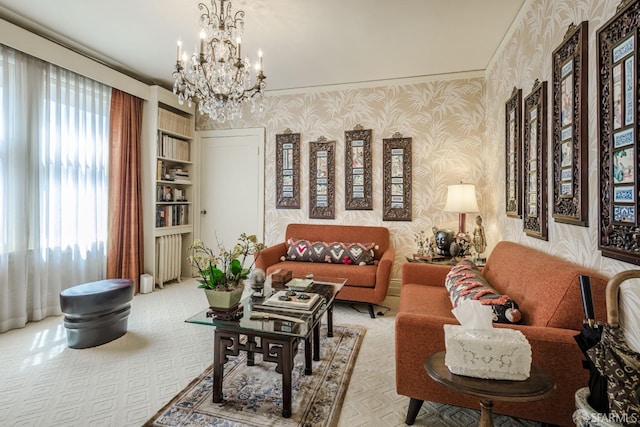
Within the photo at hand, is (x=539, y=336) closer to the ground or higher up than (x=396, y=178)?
closer to the ground

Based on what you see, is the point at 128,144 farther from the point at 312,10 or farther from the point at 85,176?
the point at 312,10

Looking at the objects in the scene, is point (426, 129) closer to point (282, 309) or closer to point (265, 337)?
point (282, 309)

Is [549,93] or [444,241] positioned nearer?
[549,93]

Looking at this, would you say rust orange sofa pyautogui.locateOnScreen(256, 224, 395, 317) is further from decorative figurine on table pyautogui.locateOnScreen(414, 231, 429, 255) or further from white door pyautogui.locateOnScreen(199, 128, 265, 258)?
white door pyautogui.locateOnScreen(199, 128, 265, 258)

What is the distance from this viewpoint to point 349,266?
3.35 metres

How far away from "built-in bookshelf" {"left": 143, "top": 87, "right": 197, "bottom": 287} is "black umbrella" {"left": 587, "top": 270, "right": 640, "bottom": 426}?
4207 mm

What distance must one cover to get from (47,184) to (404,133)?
3.87m

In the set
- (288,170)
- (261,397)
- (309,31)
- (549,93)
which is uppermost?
(309,31)

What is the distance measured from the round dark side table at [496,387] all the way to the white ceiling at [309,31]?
8.32ft

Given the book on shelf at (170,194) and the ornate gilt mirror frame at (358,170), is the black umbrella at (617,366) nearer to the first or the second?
the ornate gilt mirror frame at (358,170)

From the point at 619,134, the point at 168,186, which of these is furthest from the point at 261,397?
the point at 168,186

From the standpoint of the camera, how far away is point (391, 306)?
345 centimetres

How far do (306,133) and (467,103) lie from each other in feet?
6.67

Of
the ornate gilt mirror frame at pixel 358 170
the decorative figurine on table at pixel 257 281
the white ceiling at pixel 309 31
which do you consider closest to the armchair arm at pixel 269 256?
the ornate gilt mirror frame at pixel 358 170
